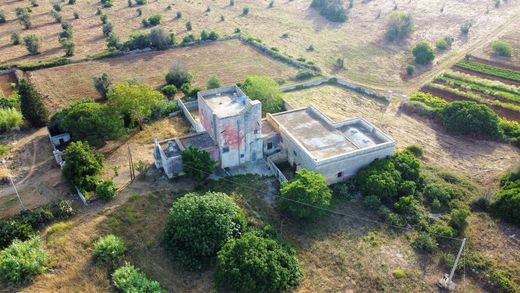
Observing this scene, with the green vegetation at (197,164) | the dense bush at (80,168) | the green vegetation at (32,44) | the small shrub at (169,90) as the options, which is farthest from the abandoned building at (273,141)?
the green vegetation at (32,44)

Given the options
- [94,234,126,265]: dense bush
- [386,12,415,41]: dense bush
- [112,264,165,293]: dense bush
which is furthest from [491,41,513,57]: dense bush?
[94,234,126,265]: dense bush

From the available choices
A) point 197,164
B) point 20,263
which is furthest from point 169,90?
point 20,263

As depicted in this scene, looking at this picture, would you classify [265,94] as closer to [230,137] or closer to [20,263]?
[230,137]

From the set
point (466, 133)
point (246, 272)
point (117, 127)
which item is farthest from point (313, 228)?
point (466, 133)

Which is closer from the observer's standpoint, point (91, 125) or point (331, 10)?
point (91, 125)

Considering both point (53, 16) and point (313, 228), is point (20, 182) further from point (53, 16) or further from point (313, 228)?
point (53, 16)
